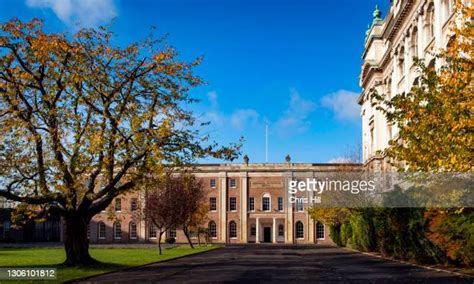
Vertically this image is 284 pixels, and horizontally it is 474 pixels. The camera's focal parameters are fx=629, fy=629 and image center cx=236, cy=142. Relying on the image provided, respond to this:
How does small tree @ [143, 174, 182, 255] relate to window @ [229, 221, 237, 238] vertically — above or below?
above

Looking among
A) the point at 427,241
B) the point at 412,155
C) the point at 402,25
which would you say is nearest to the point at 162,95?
the point at 412,155

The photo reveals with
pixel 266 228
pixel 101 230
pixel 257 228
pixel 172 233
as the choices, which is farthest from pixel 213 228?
pixel 101 230

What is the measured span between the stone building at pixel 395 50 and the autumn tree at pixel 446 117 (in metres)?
7.18

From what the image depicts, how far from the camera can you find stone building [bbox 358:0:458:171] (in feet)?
136

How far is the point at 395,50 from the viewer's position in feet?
193

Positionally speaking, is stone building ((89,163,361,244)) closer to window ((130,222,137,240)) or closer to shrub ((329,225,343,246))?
window ((130,222,137,240))

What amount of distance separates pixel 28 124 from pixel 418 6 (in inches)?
1302

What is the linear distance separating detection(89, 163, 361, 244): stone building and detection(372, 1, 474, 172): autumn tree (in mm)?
68720

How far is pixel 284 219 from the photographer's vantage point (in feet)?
304

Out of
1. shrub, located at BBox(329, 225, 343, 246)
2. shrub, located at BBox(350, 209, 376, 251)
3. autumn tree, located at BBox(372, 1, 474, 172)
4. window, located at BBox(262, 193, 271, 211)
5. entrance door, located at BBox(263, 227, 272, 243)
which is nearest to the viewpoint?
autumn tree, located at BBox(372, 1, 474, 172)

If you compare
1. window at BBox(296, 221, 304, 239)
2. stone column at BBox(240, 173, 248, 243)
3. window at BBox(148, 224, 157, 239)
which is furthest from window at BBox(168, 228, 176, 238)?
window at BBox(296, 221, 304, 239)

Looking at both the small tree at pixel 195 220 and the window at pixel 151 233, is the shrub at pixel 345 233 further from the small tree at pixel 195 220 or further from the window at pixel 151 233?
the window at pixel 151 233

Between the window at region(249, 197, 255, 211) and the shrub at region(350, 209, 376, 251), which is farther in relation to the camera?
the window at region(249, 197, 255, 211)

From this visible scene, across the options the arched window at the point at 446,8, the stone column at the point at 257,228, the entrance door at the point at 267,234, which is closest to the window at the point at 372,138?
the stone column at the point at 257,228
